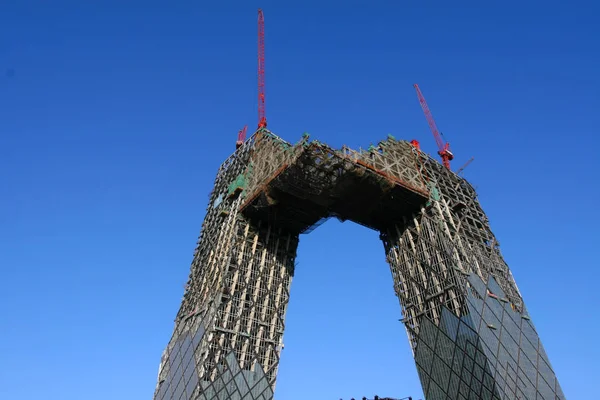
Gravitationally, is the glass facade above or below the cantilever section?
below

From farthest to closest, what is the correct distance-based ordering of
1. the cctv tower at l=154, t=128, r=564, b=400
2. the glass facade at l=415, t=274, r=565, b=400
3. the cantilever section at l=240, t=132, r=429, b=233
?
the cantilever section at l=240, t=132, r=429, b=233
the cctv tower at l=154, t=128, r=564, b=400
the glass facade at l=415, t=274, r=565, b=400

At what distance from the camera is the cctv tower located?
42.7 metres

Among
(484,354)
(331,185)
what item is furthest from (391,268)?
(484,354)

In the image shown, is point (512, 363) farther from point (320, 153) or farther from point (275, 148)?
point (275, 148)

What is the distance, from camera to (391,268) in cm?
5378

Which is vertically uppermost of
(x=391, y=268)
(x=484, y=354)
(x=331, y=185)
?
(x=331, y=185)

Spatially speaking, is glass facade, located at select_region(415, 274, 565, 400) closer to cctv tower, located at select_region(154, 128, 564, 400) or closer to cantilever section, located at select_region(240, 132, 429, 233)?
cctv tower, located at select_region(154, 128, 564, 400)

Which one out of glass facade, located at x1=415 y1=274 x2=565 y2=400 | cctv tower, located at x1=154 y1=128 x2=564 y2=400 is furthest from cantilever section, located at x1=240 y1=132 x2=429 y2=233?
glass facade, located at x1=415 y1=274 x2=565 y2=400

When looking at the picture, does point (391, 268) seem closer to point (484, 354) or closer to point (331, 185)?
point (331, 185)

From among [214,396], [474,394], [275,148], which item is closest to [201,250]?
[275,148]

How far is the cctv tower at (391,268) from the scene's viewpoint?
4272 centimetres

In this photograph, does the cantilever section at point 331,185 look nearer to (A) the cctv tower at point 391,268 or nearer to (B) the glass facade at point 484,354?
(A) the cctv tower at point 391,268

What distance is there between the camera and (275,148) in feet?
181

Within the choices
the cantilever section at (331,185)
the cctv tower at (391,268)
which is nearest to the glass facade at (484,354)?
the cctv tower at (391,268)
